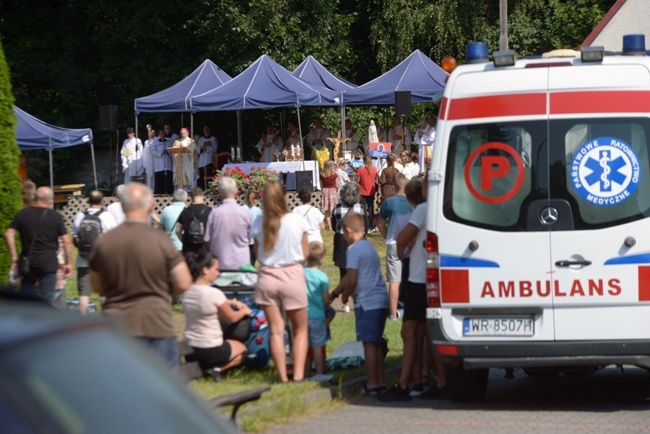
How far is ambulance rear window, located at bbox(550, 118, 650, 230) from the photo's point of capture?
9352mm

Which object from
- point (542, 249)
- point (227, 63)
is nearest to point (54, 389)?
point (542, 249)

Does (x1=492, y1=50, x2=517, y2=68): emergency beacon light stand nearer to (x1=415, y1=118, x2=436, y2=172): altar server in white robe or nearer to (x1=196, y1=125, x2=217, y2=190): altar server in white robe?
(x1=415, y1=118, x2=436, y2=172): altar server in white robe

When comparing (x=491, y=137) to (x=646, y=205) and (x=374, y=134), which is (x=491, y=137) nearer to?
(x=646, y=205)

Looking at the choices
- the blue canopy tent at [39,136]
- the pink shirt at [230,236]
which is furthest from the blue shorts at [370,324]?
the blue canopy tent at [39,136]

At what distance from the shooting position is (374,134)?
114 feet

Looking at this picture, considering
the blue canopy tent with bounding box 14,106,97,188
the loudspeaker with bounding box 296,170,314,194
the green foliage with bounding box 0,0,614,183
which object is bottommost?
the loudspeaker with bounding box 296,170,314,194

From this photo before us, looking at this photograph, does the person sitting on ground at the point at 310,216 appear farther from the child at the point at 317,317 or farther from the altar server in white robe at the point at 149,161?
the altar server in white robe at the point at 149,161

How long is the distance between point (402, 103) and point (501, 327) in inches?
821

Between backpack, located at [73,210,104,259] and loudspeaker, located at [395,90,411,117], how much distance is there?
1632cm

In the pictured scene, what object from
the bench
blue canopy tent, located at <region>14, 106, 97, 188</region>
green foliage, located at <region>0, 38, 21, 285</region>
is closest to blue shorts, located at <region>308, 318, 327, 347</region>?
green foliage, located at <region>0, 38, 21, 285</region>

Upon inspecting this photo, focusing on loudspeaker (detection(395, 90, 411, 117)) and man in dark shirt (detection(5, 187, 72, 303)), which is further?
loudspeaker (detection(395, 90, 411, 117))

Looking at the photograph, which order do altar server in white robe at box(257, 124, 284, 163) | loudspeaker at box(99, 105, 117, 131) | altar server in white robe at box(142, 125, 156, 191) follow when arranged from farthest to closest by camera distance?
altar server in white robe at box(142, 125, 156, 191) → loudspeaker at box(99, 105, 117, 131) → altar server in white robe at box(257, 124, 284, 163)

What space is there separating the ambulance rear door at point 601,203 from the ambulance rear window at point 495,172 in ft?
0.43

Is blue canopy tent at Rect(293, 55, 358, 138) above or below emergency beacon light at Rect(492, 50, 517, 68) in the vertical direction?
above
